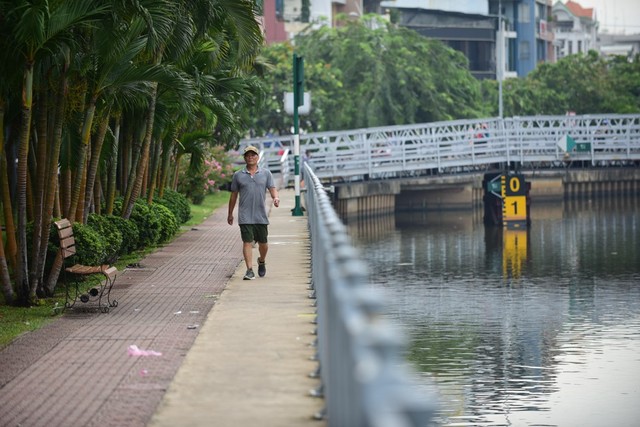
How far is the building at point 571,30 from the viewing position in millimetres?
155975

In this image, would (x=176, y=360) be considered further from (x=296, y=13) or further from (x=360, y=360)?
(x=296, y=13)

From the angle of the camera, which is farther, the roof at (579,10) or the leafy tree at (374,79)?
the roof at (579,10)

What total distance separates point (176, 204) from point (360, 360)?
28977 millimetres

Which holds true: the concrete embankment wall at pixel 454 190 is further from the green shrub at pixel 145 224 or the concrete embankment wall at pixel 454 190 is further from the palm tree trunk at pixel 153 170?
the green shrub at pixel 145 224

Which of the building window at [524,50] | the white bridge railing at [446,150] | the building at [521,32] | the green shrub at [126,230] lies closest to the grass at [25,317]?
the green shrub at [126,230]

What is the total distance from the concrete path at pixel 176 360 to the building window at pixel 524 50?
11323cm

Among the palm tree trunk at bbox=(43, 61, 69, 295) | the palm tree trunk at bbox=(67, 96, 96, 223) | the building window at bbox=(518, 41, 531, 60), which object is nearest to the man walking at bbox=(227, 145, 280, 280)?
the palm tree trunk at bbox=(67, 96, 96, 223)

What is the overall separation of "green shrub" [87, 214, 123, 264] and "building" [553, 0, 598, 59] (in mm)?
130308

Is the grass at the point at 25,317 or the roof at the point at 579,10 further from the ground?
the roof at the point at 579,10

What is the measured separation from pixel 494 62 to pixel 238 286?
105159mm


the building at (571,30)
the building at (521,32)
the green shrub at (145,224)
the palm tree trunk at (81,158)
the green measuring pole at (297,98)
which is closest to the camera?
the palm tree trunk at (81,158)

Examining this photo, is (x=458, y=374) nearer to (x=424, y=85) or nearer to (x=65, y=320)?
(x=65, y=320)

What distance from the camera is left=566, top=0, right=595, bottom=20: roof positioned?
6724 inches

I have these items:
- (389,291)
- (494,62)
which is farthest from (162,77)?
(494,62)
